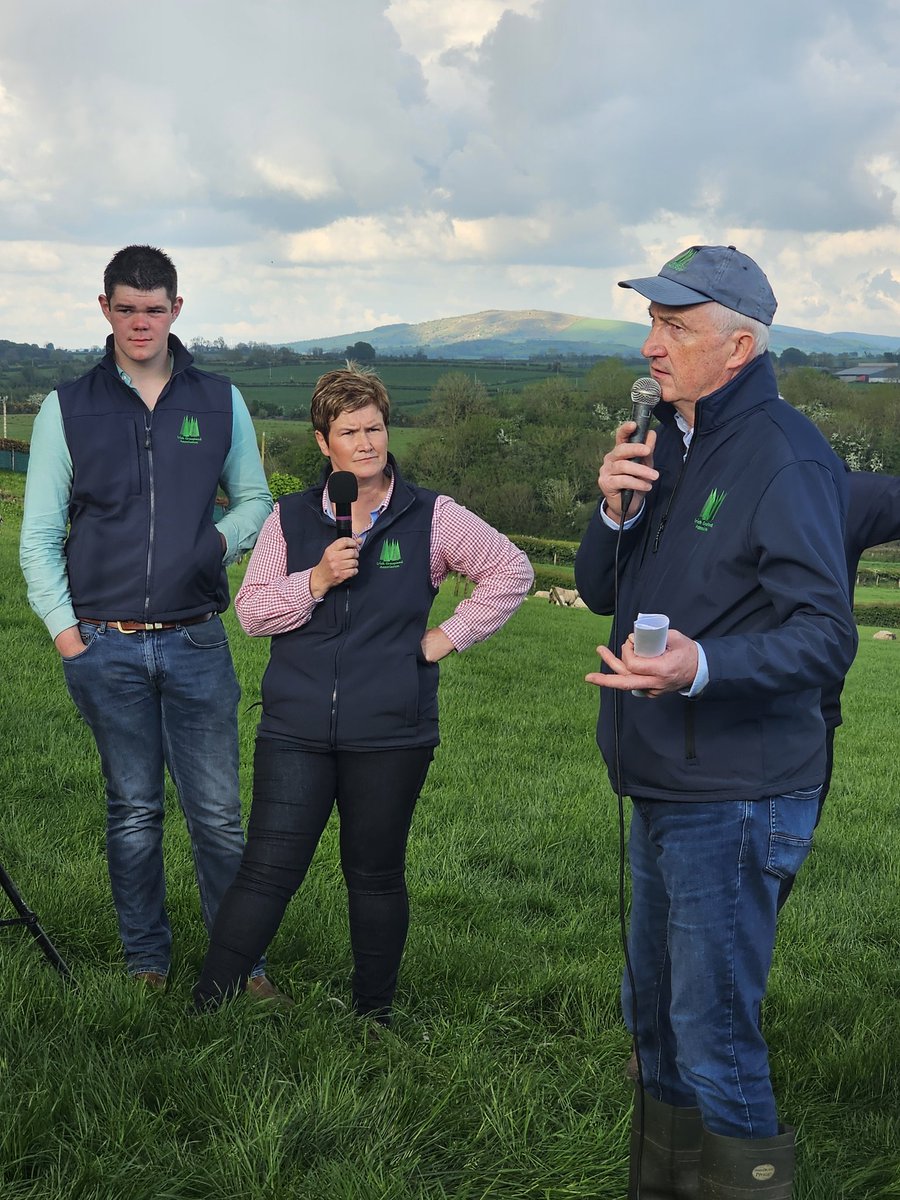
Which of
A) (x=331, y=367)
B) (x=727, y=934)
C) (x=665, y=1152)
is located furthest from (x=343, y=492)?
(x=331, y=367)

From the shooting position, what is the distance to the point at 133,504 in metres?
4.23

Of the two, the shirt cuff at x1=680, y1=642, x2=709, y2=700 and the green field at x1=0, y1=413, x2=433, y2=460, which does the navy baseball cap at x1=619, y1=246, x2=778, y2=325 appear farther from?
the green field at x1=0, y1=413, x2=433, y2=460

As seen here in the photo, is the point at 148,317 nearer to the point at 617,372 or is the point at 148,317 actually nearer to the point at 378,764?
the point at 378,764

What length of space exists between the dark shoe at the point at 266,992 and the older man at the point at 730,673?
5.16 ft

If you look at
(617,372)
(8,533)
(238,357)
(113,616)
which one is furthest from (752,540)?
(617,372)

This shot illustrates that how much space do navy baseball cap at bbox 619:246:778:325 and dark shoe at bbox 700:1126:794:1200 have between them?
6.59 feet

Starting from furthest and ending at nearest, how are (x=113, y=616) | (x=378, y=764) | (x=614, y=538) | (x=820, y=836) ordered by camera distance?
(x=820, y=836), (x=113, y=616), (x=378, y=764), (x=614, y=538)

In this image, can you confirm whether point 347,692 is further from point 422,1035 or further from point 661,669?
point 661,669

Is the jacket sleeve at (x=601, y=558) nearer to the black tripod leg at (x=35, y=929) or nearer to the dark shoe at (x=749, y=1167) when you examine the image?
the dark shoe at (x=749, y=1167)

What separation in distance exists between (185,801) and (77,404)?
1496mm

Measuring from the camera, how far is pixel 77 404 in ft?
13.9

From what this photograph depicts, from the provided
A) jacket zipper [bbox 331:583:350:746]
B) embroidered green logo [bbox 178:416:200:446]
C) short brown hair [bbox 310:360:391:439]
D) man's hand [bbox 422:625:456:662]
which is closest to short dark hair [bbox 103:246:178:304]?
embroidered green logo [bbox 178:416:200:446]

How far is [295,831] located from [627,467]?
172cm

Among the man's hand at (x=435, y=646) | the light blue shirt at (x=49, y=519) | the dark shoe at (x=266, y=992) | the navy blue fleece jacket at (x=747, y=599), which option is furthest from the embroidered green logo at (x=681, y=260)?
the dark shoe at (x=266, y=992)
